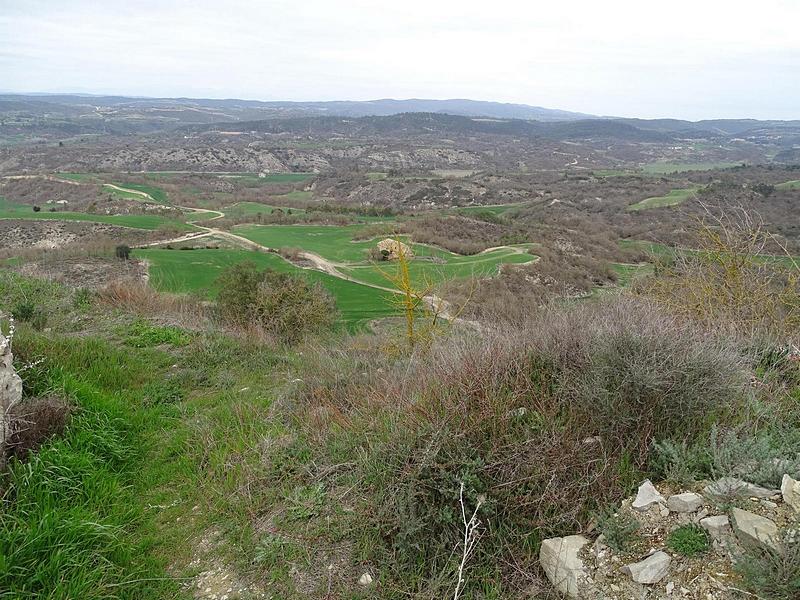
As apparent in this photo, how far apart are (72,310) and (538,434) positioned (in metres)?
10.6

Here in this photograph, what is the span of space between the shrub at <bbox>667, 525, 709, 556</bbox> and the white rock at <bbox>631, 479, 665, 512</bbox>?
0.25 metres

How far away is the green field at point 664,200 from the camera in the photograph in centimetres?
7331

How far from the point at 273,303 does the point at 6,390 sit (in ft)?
47.7

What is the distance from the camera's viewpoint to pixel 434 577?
3109mm

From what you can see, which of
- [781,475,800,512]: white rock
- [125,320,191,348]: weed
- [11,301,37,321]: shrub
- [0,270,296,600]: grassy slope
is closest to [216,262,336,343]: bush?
[125,320,191,348]: weed

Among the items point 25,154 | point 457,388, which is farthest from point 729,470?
point 25,154

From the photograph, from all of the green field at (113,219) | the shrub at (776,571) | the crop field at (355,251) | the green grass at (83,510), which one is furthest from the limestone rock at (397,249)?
the green field at (113,219)

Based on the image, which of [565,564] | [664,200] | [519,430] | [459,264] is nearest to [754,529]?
[565,564]

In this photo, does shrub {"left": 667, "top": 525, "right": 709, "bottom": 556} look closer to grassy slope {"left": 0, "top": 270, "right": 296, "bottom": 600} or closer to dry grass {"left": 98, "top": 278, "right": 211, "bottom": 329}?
grassy slope {"left": 0, "top": 270, "right": 296, "bottom": 600}

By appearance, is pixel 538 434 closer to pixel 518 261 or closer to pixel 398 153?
pixel 518 261

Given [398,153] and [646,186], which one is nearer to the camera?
[646,186]

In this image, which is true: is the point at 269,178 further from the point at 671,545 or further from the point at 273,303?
the point at 671,545

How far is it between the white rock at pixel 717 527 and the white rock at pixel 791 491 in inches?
15.4

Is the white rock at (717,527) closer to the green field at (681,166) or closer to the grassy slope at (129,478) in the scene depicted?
the grassy slope at (129,478)
